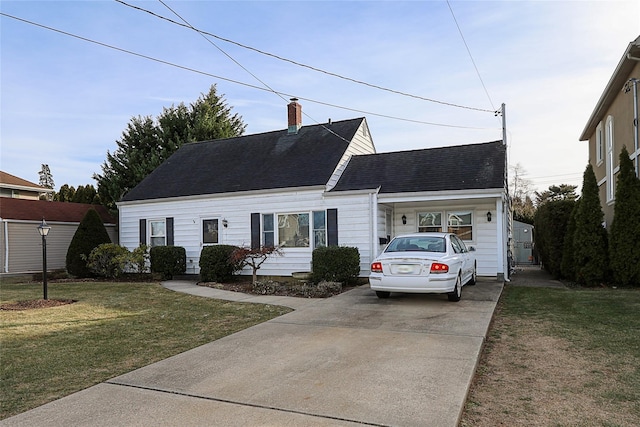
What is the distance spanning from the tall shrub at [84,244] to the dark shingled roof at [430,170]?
33.0 feet

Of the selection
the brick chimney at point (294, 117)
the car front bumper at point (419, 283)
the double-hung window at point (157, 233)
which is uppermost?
the brick chimney at point (294, 117)

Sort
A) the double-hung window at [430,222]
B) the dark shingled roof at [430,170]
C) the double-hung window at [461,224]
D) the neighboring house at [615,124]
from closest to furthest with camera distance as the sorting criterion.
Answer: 1. the neighboring house at [615,124]
2. the dark shingled roof at [430,170]
3. the double-hung window at [461,224]
4. the double-hung window at [430,222]

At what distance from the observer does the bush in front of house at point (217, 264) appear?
46.7 feet

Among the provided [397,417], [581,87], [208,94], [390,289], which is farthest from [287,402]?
[208,94]

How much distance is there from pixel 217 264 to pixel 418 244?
7116 millimetres

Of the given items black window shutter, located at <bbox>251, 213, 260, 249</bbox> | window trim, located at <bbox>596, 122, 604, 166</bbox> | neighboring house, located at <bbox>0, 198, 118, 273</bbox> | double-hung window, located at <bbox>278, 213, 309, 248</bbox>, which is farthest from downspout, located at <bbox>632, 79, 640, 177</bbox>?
neighboring house, located at <bbox>0, 198, 118, 273</bbox>

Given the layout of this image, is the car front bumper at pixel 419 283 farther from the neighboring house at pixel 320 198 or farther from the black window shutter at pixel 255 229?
the black window shutter at pixel 255 229

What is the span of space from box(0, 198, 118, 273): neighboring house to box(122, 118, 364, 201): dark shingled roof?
4921mm

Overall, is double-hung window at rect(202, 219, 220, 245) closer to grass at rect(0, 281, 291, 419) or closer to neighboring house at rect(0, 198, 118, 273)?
grass at rect(0, 281, 291, 419)

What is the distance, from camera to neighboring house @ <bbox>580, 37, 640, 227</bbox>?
39.5 feet

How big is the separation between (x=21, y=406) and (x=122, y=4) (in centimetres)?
785

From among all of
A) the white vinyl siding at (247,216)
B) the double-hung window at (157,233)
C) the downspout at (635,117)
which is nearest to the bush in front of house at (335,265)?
the white vinyl siding at (247,216)

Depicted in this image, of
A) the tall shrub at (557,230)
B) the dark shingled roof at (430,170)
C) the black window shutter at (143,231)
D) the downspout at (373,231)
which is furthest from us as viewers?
the black window shutter at (143,231)

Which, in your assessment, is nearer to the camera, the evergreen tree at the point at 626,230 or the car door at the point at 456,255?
the car door at the point at 456,255
